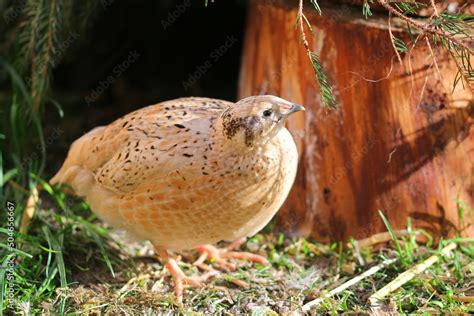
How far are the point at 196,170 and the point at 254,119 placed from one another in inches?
17.5

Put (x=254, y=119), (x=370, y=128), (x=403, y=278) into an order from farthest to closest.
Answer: (x=370, y=128) < (x=403, y=278) < (x=254, y=119)

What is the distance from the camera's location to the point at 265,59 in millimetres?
4445

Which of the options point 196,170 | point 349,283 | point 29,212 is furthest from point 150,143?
point 349,283

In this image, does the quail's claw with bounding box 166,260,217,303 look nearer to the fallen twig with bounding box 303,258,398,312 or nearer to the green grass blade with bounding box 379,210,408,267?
the fallen twig with bounding box 303,258,398,312

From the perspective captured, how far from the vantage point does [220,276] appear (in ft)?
13.1

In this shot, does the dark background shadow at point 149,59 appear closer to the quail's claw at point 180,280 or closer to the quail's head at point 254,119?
the quail's claw at point 180,280

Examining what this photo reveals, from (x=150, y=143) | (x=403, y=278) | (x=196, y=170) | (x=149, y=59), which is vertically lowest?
(x=403, y=278)

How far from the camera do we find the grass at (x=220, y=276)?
3.59 metres

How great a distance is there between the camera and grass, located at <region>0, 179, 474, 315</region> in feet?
11.8

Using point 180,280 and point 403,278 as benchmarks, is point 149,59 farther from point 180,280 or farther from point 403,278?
point 403,278

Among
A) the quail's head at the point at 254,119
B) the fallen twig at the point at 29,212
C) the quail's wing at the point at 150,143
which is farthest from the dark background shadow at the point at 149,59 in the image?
the quail's head at the point at 254,119

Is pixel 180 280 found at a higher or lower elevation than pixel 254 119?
lower

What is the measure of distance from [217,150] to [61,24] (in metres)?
2.01

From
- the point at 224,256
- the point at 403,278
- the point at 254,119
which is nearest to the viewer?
the point at 254,119
